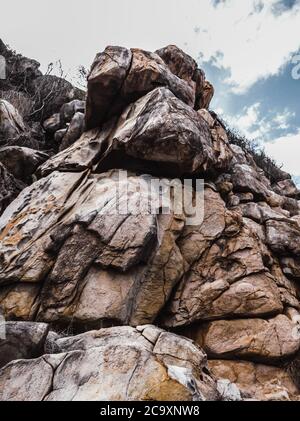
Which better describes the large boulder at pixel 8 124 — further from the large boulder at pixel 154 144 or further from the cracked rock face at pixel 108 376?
the cracked rock face at pixel 108 376

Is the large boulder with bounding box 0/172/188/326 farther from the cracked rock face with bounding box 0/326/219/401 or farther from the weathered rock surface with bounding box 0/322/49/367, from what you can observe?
the cracked rock face with bounding box 0/326/219/401

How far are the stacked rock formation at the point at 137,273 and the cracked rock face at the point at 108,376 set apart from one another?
0.6 inches

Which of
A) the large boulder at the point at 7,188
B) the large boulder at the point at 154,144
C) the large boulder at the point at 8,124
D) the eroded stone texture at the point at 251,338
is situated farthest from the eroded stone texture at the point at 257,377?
the large boulder at the point at 8,124

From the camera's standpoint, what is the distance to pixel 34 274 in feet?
22.9

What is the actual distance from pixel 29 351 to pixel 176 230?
4370 mm

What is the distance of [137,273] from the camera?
7.30 metres

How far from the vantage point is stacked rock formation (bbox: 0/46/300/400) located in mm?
4320

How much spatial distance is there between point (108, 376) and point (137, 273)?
3.35 metres

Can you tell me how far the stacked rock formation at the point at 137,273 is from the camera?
4.32 m

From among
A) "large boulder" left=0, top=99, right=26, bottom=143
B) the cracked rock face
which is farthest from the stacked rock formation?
"large boulder" left=0, top=99, right=26, bottom=143

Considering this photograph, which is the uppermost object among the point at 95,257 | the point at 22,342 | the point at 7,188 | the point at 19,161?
the point at 19,161

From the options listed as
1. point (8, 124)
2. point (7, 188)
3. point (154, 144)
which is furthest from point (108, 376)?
point (8, 124)

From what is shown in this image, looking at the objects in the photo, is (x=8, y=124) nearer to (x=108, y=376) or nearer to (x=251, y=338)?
(x=108, y=376)
